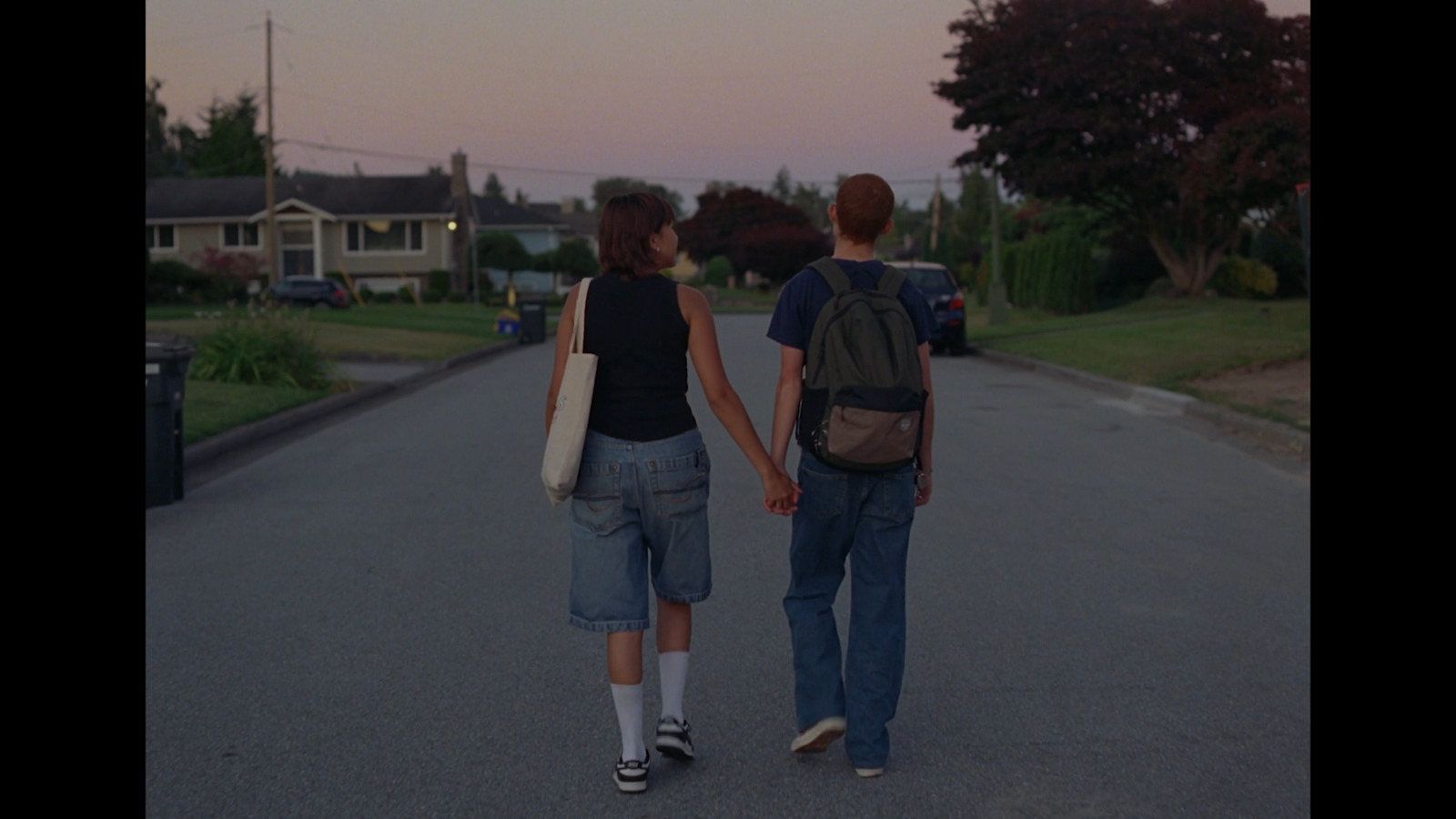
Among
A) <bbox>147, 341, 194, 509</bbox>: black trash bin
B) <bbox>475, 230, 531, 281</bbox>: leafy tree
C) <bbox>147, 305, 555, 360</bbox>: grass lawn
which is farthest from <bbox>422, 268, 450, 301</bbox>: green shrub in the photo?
<bbox>147, 341, 194, 509</bbox>: black trash bin

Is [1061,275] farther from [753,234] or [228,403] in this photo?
[753,234]

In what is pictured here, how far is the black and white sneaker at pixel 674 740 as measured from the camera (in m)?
4.80

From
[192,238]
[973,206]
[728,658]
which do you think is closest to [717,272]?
[973,206]

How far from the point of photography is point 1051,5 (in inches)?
1344

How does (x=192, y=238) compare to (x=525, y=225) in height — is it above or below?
below

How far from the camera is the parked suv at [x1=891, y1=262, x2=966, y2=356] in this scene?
2703cm

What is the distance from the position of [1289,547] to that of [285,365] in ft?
43.4

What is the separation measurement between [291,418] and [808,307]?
463 inches

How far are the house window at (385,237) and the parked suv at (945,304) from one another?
146 ft

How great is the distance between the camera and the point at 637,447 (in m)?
4.57

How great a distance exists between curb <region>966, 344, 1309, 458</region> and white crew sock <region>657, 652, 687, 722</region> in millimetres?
9262

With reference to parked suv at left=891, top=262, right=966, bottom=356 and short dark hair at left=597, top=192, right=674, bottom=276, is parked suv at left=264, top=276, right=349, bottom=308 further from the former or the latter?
short dark hair at left=597, top=192, right=674, bottom=276
